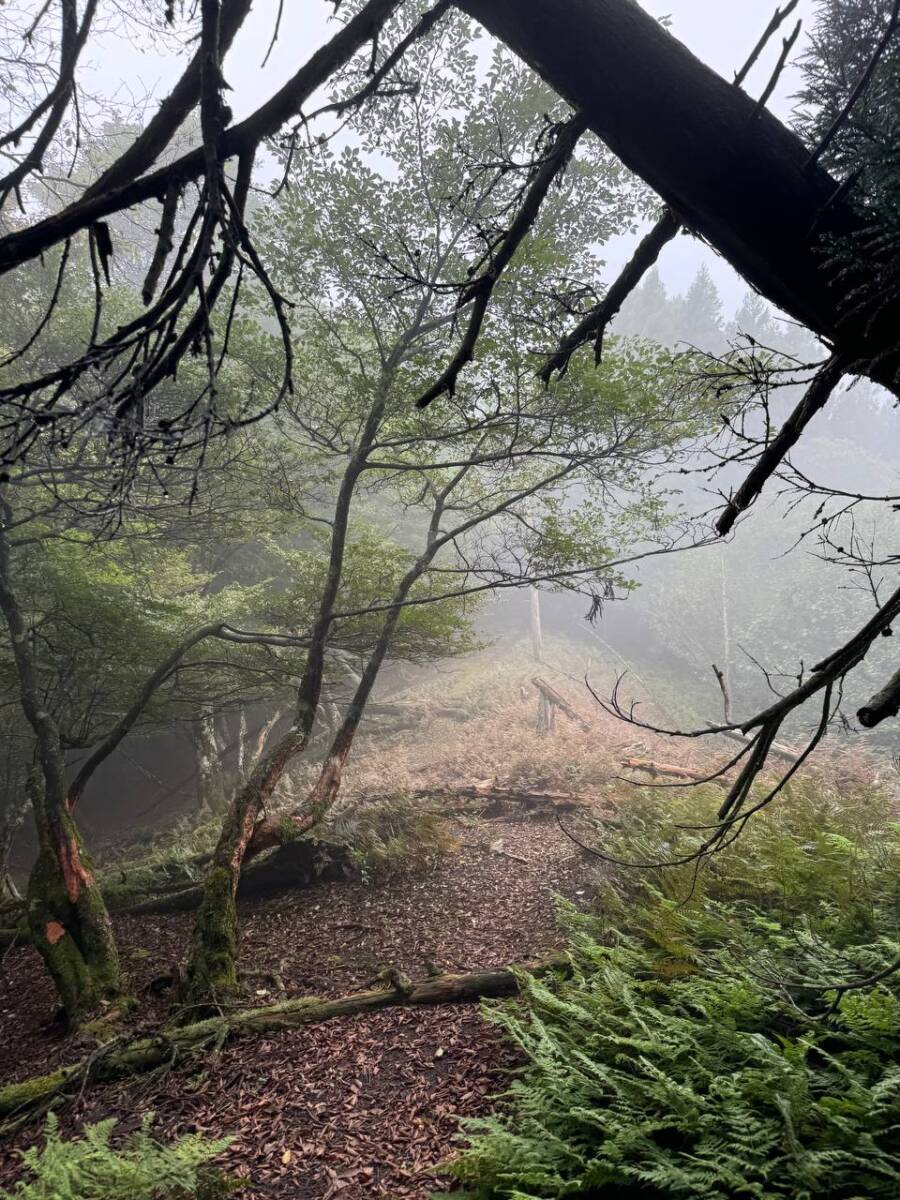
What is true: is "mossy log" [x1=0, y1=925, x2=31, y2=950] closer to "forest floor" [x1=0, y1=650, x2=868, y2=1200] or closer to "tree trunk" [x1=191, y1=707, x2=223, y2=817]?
"forest floor" [x1=0, y1=650, x2=868, y2=1200]

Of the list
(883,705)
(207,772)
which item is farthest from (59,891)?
(207,772)

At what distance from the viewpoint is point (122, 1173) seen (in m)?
2.93

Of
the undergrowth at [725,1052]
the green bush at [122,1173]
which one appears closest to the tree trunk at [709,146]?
the undergrowth at [725,1052]

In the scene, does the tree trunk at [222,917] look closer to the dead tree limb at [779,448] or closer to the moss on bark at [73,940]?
the moss on bark at [73,940]

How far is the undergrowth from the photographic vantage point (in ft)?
7.80

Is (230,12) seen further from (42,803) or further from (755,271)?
(42,803)

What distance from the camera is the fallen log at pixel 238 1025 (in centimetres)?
431

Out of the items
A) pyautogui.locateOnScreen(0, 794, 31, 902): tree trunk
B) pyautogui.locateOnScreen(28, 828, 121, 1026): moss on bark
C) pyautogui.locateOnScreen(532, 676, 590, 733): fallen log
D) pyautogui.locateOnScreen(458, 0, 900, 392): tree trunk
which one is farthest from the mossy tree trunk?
pyautogui.locateOnScreen(532, 676, 590, 733): fallen log

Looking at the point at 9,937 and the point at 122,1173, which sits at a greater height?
the point at 122,1173

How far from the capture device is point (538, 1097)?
3088mm

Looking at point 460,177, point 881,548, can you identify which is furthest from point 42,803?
point 881,548

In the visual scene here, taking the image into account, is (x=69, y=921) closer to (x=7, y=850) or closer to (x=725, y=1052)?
(x=7, y=850)

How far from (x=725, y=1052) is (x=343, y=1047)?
278 cm

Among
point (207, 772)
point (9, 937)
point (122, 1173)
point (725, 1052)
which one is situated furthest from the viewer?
point (207, 772)
